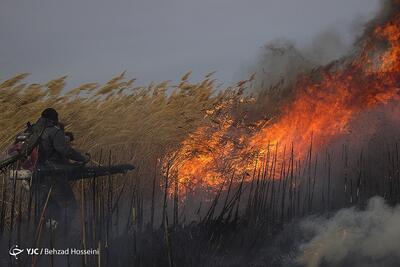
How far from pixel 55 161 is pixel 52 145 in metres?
0.21

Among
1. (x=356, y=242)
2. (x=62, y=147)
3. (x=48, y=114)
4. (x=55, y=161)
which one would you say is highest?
(x=48, y=114)

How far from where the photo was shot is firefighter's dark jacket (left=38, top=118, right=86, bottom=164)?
6684mm

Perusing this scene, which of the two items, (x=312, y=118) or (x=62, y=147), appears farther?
(x=312, y=118)

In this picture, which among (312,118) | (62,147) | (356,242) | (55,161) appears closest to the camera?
(356,242)

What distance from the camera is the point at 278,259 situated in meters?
6.22

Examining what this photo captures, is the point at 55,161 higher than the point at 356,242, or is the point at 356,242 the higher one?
the point at 55,161

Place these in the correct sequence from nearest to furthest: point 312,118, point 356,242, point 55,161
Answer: point 356,242 → point 55,161 → point 312,118

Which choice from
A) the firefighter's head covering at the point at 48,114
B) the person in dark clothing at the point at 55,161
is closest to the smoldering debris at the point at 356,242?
the person in dark clothing at the point at 55,161

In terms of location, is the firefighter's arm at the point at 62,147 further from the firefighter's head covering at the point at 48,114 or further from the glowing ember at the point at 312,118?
the glowing ember at the point at 312,118

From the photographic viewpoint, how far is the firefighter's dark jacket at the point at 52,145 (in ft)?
21.9

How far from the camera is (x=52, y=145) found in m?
6.74

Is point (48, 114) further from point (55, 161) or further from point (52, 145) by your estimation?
point (55, 161)

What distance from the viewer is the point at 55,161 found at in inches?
268

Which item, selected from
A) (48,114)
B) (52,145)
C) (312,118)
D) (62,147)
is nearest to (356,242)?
(312,118)
